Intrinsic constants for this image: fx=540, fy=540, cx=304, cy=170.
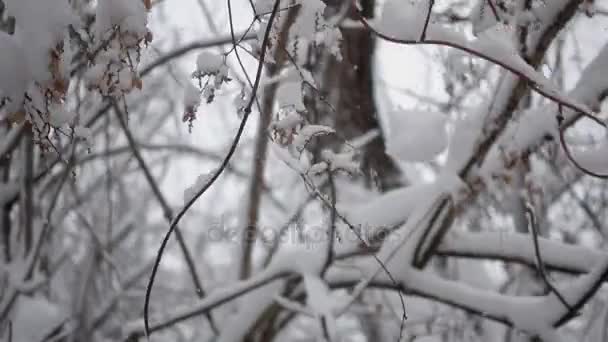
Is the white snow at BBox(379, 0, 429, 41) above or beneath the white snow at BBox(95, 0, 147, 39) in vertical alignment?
above

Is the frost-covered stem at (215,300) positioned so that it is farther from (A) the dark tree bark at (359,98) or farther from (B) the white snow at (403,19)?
(A) the dark tree bark at (359,98)

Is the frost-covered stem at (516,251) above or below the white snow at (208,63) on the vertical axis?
below

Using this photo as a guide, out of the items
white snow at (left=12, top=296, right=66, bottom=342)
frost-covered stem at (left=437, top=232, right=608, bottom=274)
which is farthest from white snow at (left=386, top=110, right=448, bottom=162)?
white snow at (left=12, top=296, right=66, bottom=342)

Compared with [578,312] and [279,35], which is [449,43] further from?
[578,312]

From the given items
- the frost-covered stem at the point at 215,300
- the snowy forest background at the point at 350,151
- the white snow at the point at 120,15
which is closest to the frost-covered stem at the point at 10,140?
the snowy forest background at the point at 350,151

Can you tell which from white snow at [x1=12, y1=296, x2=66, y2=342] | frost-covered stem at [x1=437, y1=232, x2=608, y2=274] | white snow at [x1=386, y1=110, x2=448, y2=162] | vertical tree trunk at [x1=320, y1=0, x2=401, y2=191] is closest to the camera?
frost-covered stem at [x1=437, y1=232, x2=608, y2=274]

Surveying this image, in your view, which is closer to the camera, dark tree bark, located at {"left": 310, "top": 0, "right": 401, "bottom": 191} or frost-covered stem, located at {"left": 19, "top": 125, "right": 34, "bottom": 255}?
frost-covered stem, located at {"left": 19, "top": 125, "right": 34, "bottom": 255}

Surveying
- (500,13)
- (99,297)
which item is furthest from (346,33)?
(99,297)

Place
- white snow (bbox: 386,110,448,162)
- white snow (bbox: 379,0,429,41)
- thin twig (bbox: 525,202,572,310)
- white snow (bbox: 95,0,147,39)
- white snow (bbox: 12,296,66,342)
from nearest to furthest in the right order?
white snow (bbox: 95,0,147,39) < white snow (bbox: 379,0,429,41) < thin twig (bbox: 525,202,572,310) < white snow (bbox: 386,110,448,162) < white snow (bbox: 12,296,66,342)

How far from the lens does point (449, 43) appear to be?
3.36ft

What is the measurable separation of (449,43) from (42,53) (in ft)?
2.34

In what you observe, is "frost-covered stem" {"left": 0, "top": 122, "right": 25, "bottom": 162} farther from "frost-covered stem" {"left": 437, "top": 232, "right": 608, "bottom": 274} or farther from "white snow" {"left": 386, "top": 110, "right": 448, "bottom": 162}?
"frost-covered stem" {"left": 437, "top": 232, "right": 608, "bottom": 274}

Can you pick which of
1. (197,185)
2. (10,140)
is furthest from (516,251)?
(10,140)

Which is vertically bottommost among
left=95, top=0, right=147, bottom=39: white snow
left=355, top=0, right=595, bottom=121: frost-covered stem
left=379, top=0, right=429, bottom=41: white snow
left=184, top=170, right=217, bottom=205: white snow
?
left=184, top=170, right=217, bottom=205: white snow
